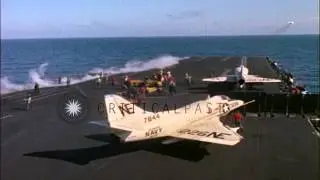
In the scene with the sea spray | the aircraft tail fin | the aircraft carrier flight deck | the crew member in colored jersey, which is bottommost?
the sea spray

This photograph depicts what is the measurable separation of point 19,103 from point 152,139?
2180cm

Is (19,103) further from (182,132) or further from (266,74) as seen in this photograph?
(266,74)

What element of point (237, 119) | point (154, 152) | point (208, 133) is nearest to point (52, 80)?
point (237, 119)

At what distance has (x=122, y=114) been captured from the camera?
96.4 ft

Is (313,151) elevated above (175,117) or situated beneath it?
situated beneath

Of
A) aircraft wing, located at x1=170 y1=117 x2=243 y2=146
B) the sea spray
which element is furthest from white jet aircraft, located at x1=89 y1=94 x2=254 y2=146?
the sea spray

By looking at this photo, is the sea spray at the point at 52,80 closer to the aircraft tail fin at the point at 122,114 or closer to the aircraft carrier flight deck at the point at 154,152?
the aircraft carrier flight deck at the point at 154,152

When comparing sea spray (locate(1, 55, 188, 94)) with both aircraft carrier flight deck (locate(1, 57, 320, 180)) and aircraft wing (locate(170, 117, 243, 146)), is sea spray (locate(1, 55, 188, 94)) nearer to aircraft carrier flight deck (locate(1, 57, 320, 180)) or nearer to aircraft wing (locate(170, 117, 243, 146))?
aircraft carrier flight deck (locate(1, 57, 320, 180))

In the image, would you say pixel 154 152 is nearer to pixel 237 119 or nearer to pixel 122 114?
pixel 122 114

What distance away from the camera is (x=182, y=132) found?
95.1ft

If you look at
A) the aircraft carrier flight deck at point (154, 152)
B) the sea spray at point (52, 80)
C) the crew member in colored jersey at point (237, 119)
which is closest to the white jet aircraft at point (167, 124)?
the aircraft carrier flight deck at point (154, 152)

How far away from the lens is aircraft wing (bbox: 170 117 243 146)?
2748 cm

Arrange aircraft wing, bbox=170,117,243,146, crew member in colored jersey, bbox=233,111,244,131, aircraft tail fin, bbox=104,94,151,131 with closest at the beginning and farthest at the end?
aircraft wing, bbox=170,117,243,146, aircraft tail fin, bbox=104,94,151,131, crew member in colored jersey, bbox=233,111,244,131

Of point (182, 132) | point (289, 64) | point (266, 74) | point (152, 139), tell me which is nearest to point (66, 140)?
point (152, 139)
